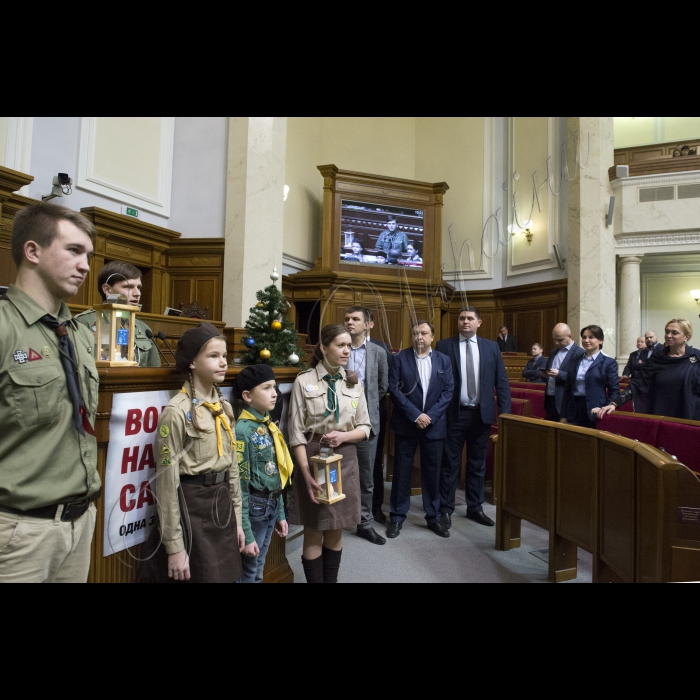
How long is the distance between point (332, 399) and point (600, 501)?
54.4 inches

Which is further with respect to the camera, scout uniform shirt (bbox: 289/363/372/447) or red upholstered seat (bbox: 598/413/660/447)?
red upholstered seat (bbox: 598/413/660/447)

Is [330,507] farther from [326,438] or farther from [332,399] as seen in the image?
[332,399]

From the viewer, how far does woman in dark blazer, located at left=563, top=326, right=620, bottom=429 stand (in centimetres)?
412

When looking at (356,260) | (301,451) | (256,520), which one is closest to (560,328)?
(301,451)

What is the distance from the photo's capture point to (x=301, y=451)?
2391mm

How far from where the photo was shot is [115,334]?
189 centimetres

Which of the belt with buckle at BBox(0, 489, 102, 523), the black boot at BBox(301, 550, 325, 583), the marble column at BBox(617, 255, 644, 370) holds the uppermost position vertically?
the marble column at BBox(617, 255, 644, 370)

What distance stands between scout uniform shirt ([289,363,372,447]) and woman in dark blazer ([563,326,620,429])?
2375 mm

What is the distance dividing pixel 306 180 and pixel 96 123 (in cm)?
472

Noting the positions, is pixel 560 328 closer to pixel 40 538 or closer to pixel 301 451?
pixel 301 451

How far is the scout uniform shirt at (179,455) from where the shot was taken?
1665 millimetres

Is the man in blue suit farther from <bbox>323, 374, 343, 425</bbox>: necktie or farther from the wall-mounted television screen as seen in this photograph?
the wall-mounted television screen

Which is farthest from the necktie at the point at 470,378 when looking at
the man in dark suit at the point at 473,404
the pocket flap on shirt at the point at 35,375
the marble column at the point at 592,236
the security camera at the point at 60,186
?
the marble column at the point at 592,236

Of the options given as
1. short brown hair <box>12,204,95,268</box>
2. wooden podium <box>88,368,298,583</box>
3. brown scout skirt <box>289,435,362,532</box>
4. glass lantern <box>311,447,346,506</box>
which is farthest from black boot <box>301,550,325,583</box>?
short brown hair <box>12,204,95,268</box>
